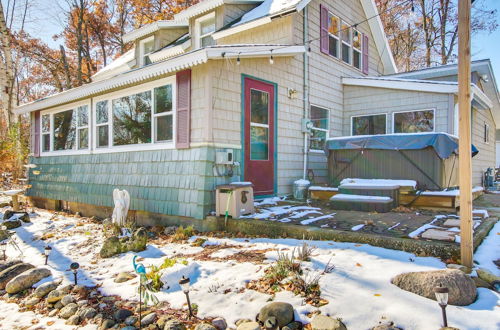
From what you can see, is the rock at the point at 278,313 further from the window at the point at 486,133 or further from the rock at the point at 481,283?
the window at the point at 486,133

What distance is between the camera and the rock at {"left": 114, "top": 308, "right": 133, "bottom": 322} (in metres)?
3.08

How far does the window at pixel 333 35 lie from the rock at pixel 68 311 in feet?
28.2

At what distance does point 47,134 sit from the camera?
10.1 metres

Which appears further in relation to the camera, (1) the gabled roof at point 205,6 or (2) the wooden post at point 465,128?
(1) the gabled roof at point 205,6

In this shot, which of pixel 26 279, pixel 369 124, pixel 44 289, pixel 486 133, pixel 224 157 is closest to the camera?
pixel 44 289

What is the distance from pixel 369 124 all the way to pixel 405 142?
10.9 feet

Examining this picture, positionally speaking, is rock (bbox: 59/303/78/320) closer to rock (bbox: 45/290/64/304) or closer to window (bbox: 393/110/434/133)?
rock (bbox: 45/290/64/304)

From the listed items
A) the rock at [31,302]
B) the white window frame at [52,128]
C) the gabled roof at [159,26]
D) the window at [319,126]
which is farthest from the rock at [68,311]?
the gabled roof at [159,26]

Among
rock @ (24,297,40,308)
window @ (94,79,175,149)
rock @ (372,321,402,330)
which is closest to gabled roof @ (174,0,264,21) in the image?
window @ (94,79,175,149)

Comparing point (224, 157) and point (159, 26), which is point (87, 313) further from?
point (159, 26)

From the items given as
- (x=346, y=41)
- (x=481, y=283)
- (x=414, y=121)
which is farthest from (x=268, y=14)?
(x=481, y=283)

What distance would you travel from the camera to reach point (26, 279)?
4.19m

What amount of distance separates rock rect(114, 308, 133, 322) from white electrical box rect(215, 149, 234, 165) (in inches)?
120

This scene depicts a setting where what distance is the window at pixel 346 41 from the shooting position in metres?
10.1
